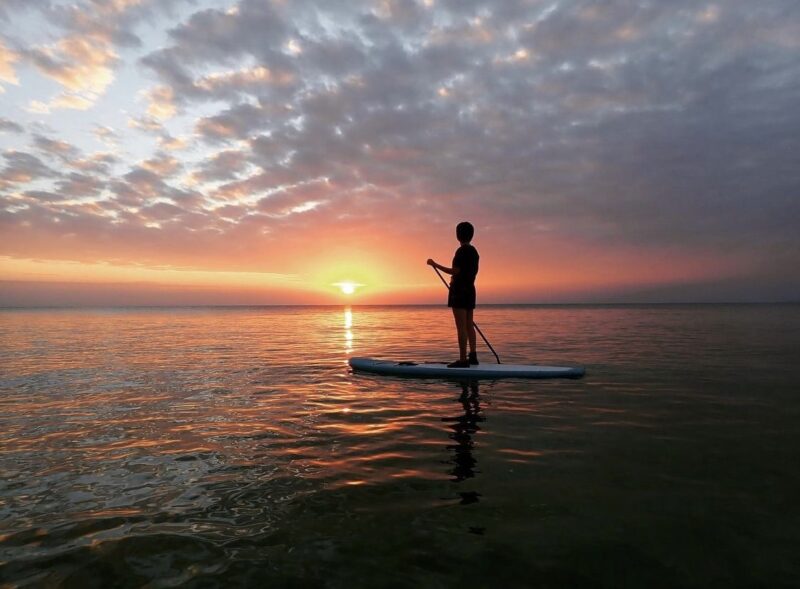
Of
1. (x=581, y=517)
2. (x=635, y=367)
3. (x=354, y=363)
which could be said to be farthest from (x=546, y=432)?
(x=635, y=367)

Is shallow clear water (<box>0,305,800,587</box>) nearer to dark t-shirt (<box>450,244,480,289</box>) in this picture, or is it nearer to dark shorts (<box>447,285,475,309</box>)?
dark shorts (<box>447,285,475,309</box>)

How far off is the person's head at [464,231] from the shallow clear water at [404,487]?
3892 millimetres

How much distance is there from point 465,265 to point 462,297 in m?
0.84

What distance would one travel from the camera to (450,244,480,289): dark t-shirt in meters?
11.4

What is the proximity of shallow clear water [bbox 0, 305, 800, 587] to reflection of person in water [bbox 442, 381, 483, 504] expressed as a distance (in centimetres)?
4

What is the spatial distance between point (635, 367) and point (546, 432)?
8.56 m

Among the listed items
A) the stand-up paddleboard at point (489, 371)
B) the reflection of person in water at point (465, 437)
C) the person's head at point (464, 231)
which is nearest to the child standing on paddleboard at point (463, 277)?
the person's head at point (464, 231)

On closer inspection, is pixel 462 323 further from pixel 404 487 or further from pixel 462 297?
pixel 404 487

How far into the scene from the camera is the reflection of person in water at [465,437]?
5.15 m

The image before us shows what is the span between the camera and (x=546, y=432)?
697cm

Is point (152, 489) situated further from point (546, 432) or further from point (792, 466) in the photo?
point (792, 466)

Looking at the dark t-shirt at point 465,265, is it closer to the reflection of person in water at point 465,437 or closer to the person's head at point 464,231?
the person's head at point 464,231

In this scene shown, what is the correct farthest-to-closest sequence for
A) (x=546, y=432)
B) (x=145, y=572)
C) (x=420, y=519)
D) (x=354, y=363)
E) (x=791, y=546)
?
(x=354, y=363), (x=546, y=432), (x=420, y=519), (x=791, y=546), (x=145, y=572)

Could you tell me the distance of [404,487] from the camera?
4879 millimetres
